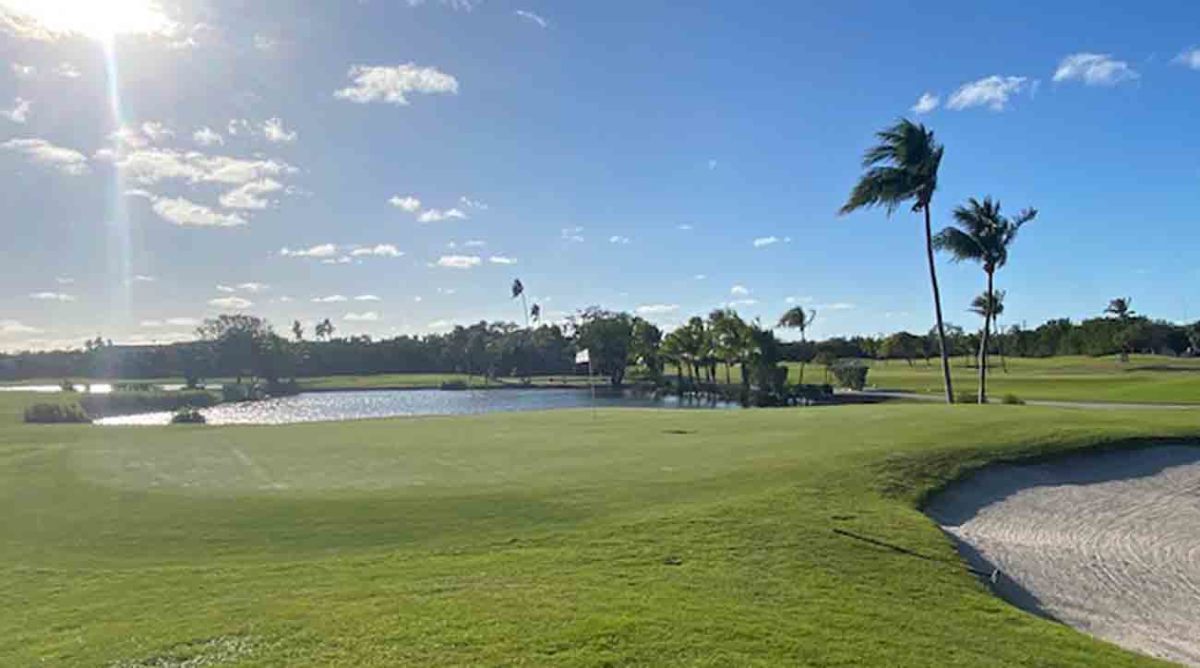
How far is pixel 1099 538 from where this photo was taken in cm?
1223

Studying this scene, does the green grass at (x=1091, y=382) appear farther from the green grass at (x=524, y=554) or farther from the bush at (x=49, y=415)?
the bush at (x=49, y=415)

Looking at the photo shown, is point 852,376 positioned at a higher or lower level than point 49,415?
higher

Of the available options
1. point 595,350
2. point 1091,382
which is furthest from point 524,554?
point 595,350

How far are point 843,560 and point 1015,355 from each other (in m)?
125

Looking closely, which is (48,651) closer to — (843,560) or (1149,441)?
(843,560)

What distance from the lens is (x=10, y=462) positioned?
19328mm

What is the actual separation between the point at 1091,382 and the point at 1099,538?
176 ft

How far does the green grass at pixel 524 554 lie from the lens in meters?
6.31

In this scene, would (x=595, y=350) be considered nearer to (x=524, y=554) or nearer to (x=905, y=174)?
(x=905, y=174)

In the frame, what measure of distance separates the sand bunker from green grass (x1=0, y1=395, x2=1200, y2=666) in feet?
2.43

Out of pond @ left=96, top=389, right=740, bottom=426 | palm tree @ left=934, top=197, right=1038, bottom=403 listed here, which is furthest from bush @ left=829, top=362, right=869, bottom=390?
palm tree @ left=934, top=197, right=1038, bottom=403

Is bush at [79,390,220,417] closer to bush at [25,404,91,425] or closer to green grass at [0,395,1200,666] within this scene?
bush at [25,404,91,425]

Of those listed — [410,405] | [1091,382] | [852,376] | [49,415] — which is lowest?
[410,405]

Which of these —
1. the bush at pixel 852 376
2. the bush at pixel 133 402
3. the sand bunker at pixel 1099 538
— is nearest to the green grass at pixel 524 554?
the sand bunker at pixel 1099 538
